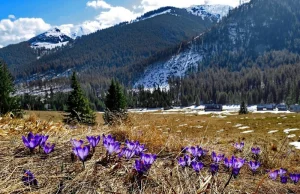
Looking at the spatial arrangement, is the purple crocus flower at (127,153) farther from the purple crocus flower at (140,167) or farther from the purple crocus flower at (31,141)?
the purple crocus flower at (31,141)

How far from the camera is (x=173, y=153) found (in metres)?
3.38

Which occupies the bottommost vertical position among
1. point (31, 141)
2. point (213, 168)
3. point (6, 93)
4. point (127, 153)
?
point (213, 168)

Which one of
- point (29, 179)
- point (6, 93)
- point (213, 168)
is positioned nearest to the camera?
point (29, 179)

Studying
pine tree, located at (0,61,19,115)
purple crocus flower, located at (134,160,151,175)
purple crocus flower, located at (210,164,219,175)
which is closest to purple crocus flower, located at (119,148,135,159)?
purple crocus flower, located at (134,160,151,175)

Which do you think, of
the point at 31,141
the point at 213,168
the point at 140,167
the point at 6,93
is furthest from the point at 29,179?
the point at 6,93

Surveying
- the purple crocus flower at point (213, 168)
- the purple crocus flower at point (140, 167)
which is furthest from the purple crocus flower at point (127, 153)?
the purple crocus flower at point (213, 168)

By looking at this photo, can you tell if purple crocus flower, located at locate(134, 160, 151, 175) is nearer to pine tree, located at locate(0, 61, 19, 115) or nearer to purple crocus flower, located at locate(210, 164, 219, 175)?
purple crocus flower, located at locate(210, 164, 219, 175)

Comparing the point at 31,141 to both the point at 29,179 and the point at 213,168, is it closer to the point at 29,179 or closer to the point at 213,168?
the point at 29,179

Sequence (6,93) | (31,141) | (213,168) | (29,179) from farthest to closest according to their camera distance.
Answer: (6,93), (31,141), (213,168), (29,179)

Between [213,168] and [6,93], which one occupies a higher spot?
[6,93]

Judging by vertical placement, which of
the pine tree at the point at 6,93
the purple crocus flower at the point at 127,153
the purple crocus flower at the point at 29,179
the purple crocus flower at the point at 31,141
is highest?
the pine tree at the point at 6,93

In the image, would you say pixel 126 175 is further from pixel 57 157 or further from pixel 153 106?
pixel 153 106

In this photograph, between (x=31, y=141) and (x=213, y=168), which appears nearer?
(x=213, y=168)

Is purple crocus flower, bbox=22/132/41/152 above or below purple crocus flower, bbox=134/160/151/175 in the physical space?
above
